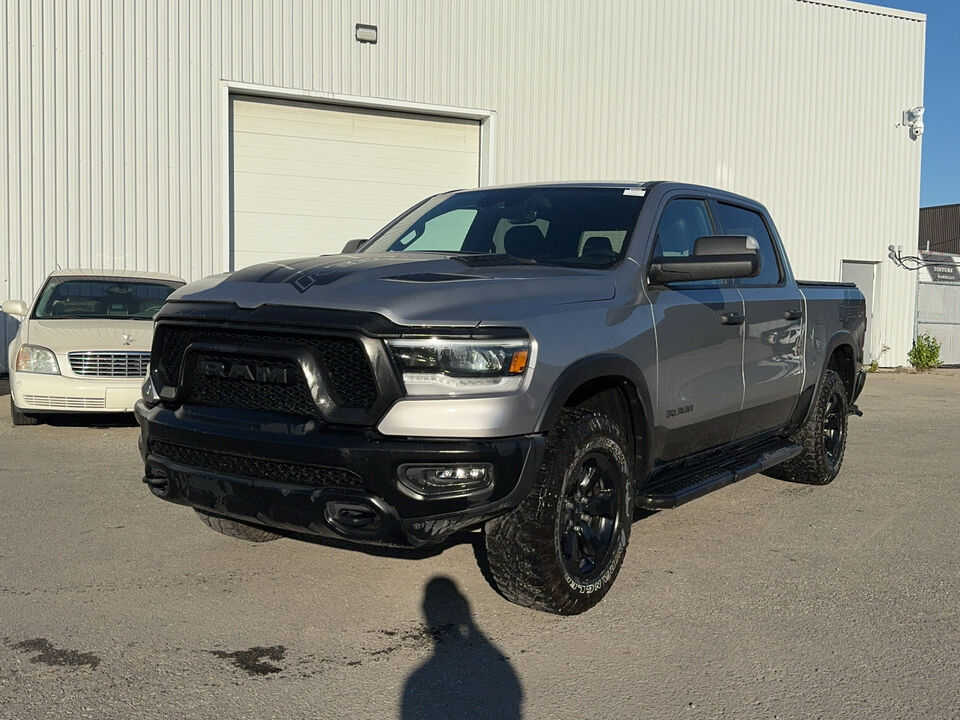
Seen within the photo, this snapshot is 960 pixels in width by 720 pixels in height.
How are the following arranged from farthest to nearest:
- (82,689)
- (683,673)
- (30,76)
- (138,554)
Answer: (30,76)
(138,554)
(683,673)
(82,689)

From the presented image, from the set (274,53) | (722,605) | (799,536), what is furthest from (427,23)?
(722,605)

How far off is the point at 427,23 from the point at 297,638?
12584 millimetres

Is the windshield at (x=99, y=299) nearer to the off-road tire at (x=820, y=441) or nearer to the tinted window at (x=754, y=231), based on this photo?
the tinted window at (x=754, y=231)

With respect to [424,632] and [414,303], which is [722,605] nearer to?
[424,632]

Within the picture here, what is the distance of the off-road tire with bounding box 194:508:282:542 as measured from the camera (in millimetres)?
4867

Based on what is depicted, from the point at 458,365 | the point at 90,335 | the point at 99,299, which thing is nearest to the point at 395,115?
the point at 99,299

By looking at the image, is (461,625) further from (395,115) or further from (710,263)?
(395,115)

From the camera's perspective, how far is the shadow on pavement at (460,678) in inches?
122

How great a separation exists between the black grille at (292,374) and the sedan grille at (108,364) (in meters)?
4.98

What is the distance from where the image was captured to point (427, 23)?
14688 millimetres

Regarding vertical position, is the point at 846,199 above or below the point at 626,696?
above

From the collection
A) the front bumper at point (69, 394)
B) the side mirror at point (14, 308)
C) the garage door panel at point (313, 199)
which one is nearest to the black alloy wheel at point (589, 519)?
the front bumper at point (69, 394)

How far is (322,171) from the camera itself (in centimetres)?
1416

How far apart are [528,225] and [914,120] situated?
17.1 m
